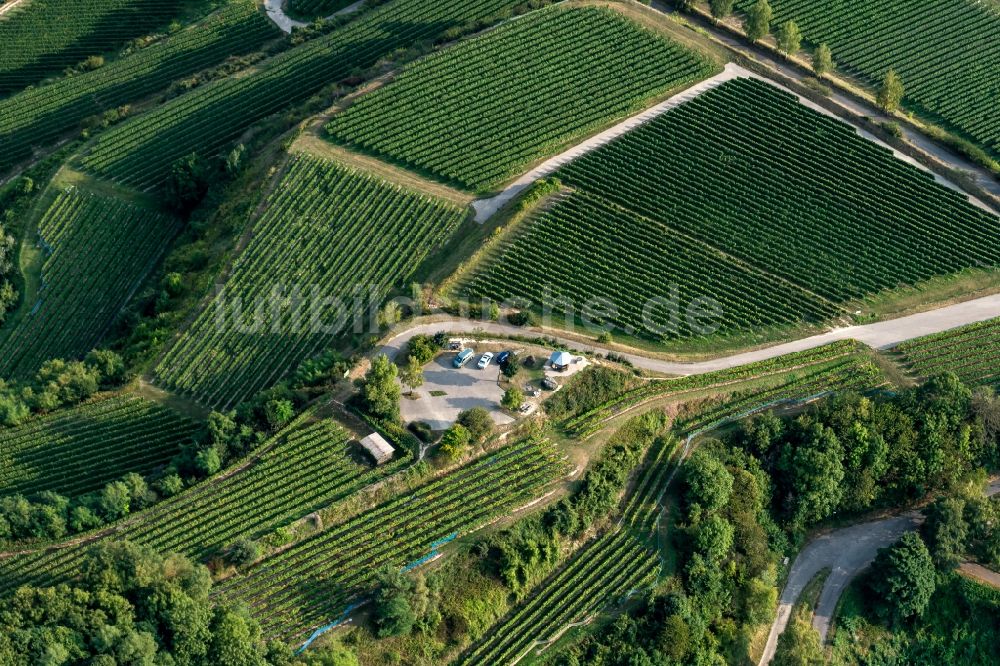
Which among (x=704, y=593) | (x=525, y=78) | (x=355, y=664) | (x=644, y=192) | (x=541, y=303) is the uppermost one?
(x=525, y=78)

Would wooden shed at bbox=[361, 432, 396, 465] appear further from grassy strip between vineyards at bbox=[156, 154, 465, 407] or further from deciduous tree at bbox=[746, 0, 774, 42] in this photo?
deciduous tree at bbox=[746, 0, 774, 42]

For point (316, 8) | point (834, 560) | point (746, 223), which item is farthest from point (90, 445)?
point (316, 8)

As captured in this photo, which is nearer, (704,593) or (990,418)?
(704,593)

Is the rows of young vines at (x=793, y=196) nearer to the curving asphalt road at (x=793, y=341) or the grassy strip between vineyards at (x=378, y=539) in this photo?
the curving asphalt road at (x=793, y=341)

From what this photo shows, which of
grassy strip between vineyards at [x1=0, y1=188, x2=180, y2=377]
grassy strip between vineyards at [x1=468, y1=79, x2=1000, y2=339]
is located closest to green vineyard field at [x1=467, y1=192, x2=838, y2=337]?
grassy strip between vineyards at [x1=468, y1=79, x2=1000, y2=339]

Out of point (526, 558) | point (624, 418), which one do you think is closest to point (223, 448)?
point (526, 558)

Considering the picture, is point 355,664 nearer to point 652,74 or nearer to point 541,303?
point 541,303

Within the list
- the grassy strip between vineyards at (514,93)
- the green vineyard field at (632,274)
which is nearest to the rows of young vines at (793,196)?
the green vineyard field at (632,274)

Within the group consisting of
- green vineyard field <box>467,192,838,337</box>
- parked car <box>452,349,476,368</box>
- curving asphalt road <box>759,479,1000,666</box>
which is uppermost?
green vineyard field <box>467,192,838,337</box>
